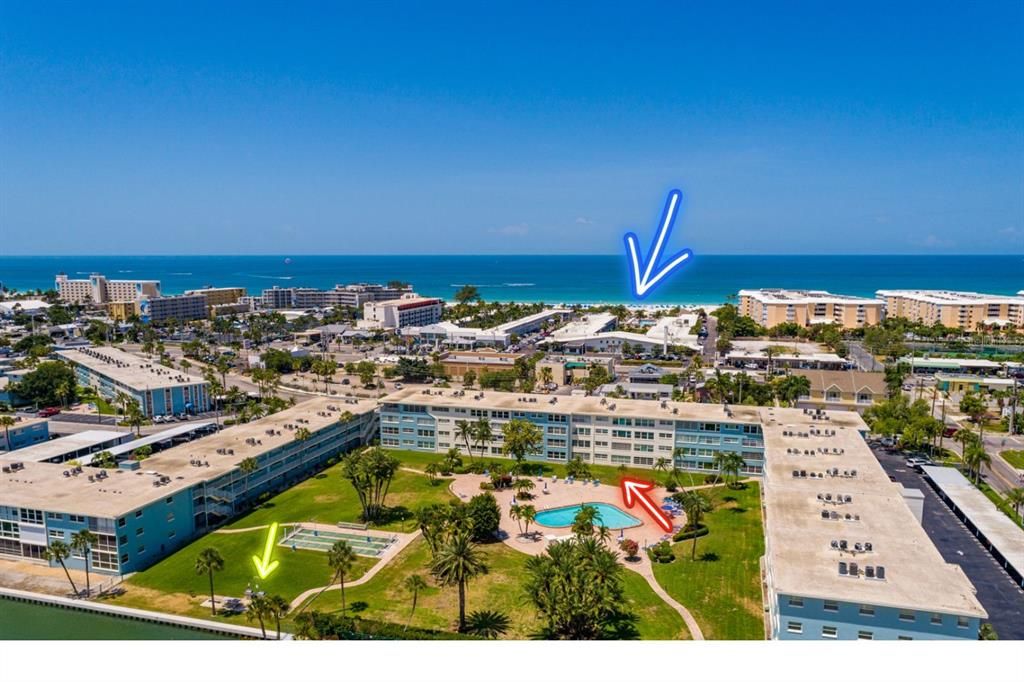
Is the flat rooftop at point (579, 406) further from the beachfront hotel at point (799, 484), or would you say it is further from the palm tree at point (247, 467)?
the palm tree at point (247, 467)

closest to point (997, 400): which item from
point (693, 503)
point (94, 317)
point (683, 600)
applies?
point (693, 503)

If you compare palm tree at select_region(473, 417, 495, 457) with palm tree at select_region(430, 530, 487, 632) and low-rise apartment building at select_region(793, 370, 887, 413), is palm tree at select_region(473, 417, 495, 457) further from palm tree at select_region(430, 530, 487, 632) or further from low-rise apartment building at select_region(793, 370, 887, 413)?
low-rise apartment building at select_region(793, 370, 887, 413)

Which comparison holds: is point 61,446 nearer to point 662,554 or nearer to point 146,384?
point 146,384

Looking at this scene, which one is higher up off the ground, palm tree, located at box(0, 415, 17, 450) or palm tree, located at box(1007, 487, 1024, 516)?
palm tree, located at box(0, 415, 17, 450)

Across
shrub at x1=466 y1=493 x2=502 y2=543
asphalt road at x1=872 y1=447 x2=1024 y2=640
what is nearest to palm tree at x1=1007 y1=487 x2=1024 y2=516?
asphalt road at x1=872 y1=447 x2=1024 y2=640

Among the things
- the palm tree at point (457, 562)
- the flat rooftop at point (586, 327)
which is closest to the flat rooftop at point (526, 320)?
the flat rooftop at point (586, 327)
